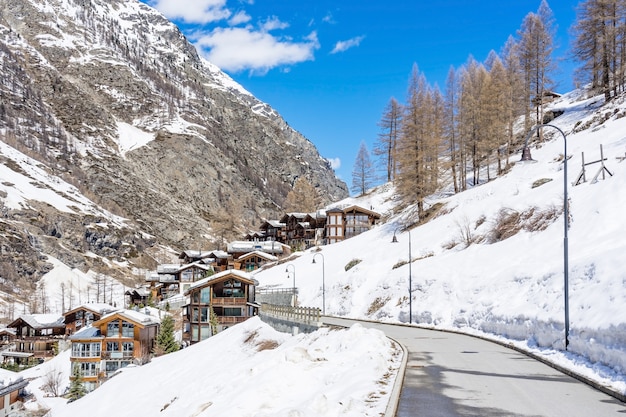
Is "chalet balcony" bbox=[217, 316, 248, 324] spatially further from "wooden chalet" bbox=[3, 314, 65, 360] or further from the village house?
the village house

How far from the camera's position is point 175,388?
3322 centimetres

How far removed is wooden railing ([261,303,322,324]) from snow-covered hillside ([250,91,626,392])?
8.99 meters

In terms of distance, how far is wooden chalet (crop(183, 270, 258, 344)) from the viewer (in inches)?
2320

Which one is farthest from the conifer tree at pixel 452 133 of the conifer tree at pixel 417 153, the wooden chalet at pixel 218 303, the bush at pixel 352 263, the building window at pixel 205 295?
the building window at pixel 205 295

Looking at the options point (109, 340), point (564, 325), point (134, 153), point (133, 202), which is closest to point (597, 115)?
point (564, 325)

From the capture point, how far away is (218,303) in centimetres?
5975

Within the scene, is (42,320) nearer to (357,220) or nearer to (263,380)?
(357,220)

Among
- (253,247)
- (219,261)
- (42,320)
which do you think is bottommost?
(42,320)

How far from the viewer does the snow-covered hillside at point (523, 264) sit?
62.2ft

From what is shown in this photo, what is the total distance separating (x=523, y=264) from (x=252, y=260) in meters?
69.2

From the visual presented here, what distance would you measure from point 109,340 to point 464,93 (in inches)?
Answer: 2324

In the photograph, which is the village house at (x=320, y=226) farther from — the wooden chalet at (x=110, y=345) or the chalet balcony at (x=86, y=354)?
the chalet balcony at (x=86, y=354)

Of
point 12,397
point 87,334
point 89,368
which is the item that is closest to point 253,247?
point 87,334

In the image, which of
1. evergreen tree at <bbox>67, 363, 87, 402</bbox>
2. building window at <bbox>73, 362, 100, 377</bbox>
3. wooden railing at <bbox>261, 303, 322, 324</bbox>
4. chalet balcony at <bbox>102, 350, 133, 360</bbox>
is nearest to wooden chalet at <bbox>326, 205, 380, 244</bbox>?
chalet balcony at <bbox>102, 350, 133, 360</bbox>
